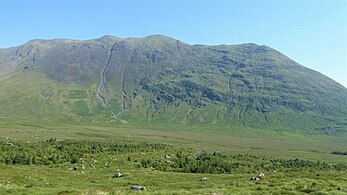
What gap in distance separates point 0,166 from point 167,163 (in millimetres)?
37925

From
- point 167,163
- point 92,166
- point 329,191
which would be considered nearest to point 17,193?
point 329,191

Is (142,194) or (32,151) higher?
(142,194)

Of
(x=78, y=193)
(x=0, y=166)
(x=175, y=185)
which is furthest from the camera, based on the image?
(x=0, y=166)

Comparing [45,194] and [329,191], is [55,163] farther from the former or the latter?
[329,191]

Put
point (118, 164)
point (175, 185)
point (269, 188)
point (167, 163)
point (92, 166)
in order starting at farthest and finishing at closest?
point (167, 163) → point (118, 164) → point (92, 166) → point (175, 185) → point (269, 188)

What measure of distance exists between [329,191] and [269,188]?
468 cm

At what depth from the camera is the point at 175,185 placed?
45.9 m

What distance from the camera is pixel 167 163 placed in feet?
276

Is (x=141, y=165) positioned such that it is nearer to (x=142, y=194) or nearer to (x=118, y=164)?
(x=118, y=164)

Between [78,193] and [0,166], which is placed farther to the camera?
[0,166]

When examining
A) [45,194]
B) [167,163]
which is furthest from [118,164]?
[45,194]

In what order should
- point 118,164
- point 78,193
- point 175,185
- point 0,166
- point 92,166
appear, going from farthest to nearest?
point 118,164 → point 92,166 → point 0,166 → point 175,185 → point 78,193

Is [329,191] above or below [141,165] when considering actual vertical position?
above

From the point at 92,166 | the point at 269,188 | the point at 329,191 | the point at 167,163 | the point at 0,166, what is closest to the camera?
the point at 329,191
